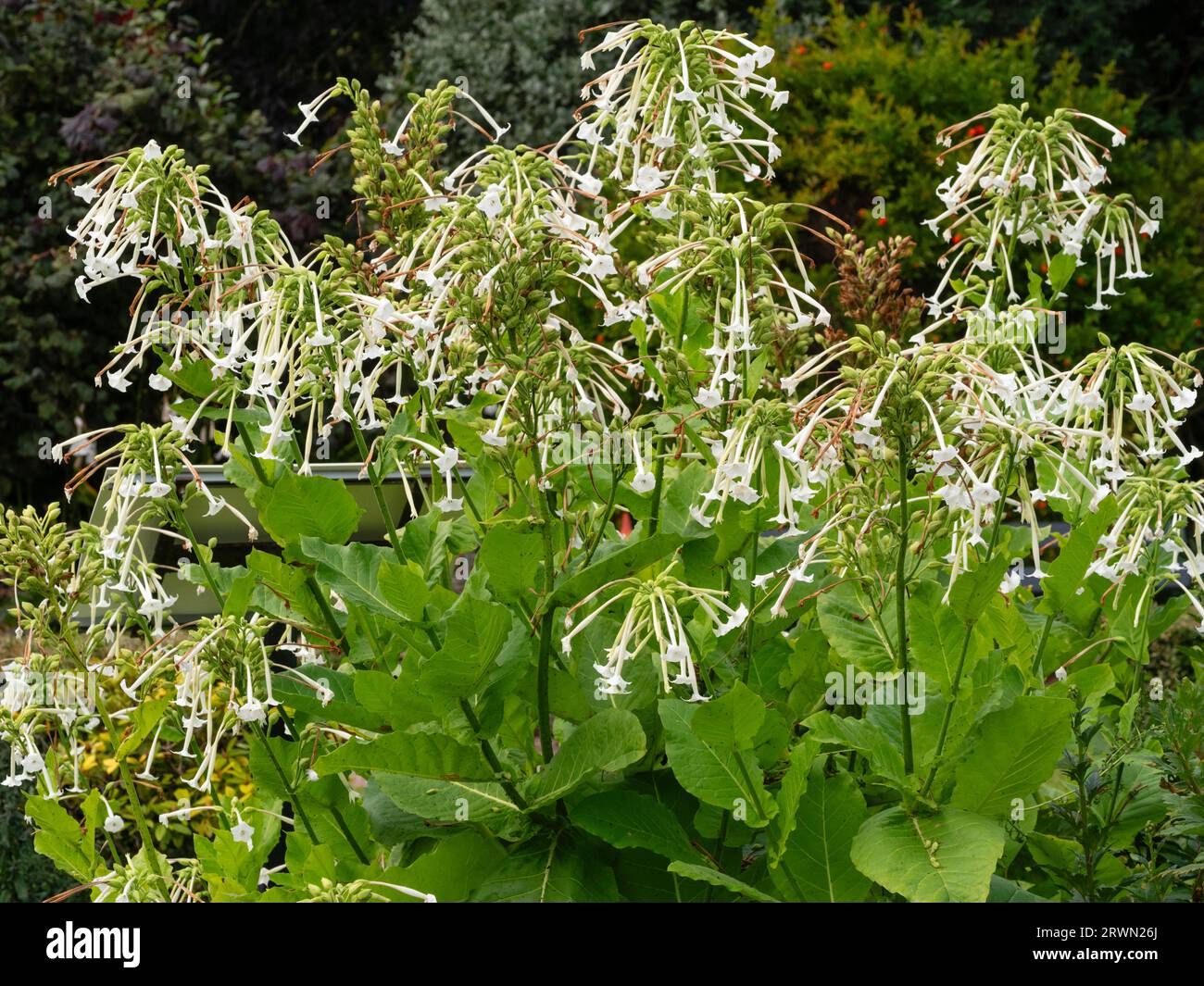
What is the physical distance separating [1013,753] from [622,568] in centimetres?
63

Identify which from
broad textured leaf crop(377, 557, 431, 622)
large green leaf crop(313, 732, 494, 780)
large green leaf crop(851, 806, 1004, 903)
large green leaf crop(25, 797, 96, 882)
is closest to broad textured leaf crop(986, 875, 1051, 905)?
large green leaf crop(851, 806, 1004, 903)

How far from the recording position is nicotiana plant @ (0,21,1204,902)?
2.04 m

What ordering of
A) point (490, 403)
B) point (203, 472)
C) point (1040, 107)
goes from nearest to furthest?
point (490, 403)
point (203, 472)
point (1040, 107)

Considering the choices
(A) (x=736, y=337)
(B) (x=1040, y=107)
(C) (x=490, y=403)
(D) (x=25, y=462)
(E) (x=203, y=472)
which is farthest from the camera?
(D) (x=25, y=462)

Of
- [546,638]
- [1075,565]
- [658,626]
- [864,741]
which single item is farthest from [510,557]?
[1075,565]

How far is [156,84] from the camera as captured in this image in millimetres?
9086

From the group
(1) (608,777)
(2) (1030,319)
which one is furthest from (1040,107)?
(1) (608,777)

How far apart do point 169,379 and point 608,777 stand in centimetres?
99

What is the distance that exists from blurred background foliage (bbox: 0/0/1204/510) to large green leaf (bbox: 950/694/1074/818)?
4962 millimetres

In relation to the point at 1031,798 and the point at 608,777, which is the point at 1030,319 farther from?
the point at 608,777

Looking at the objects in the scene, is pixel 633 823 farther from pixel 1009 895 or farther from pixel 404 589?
pixel 1009 895

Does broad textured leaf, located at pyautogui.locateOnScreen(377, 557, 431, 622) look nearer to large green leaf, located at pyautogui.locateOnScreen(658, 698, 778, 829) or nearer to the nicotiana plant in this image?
the nicotiana plant

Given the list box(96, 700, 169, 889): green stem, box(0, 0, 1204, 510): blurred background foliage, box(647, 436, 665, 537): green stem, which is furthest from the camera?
box(0, 0, 1204, 510): blurred background foliage

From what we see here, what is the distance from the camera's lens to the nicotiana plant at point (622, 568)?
2.04m
